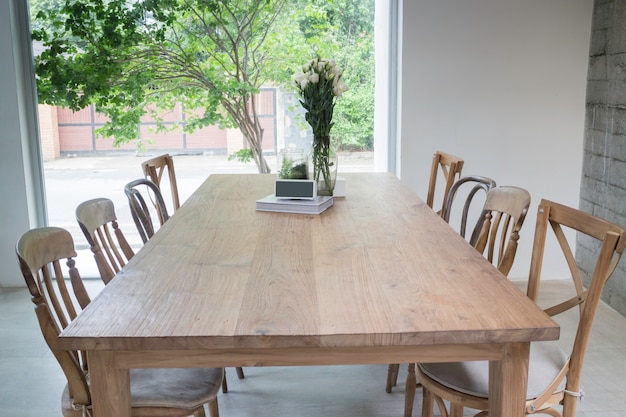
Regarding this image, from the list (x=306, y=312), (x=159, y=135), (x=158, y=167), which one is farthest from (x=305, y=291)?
(x=159, y=135)

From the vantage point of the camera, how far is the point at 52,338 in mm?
1663

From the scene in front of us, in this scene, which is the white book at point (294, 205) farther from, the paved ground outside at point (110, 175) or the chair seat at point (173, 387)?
the paved ground outside at point (110, 175)

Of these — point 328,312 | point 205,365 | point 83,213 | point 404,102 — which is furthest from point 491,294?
point 404,102

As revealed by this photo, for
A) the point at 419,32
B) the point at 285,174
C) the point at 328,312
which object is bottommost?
A: the point at 328,312

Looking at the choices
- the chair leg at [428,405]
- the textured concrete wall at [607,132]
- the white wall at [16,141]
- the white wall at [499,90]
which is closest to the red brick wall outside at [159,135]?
the white wall at [16,141]

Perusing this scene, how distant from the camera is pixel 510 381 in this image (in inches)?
59.3

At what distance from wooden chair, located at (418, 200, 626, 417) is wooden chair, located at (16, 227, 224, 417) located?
0.66m

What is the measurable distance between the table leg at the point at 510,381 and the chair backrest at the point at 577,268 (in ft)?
1.07

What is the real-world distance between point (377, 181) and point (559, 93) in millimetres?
1589

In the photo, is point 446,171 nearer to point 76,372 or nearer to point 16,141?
point 76,372

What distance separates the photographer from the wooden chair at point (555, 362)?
1.71 metres

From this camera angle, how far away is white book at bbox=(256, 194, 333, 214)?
2544mm

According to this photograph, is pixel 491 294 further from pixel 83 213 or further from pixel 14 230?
pixel 14 230

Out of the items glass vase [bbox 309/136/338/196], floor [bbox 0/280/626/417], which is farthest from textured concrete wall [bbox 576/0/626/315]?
glass vase [bbox 309/136/338/196]
